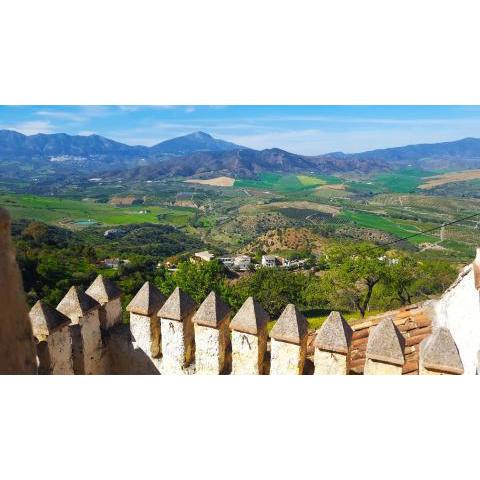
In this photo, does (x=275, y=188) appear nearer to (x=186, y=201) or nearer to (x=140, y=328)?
(x=186, y=201)

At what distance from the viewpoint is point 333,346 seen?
335 cm

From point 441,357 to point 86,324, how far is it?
331 cm

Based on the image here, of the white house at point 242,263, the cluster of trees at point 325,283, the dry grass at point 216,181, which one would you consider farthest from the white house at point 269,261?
the dry grass at point 216,181

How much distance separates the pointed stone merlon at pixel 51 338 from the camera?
3.64m

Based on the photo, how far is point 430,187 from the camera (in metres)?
139

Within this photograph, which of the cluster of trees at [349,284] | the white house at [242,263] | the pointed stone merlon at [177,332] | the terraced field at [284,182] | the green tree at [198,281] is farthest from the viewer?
the terraced field at [284,182]

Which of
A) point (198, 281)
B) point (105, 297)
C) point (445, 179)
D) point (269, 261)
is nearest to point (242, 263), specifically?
point (269, 261)

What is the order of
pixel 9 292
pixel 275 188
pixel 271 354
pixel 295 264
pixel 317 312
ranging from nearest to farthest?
1. pixel 9 292
2. pixel 271 354
3. pixel 317 312
4. pixel 295 264
5. pixel 275 188

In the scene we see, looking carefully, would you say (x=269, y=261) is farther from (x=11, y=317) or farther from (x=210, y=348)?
(x=11, y=317)

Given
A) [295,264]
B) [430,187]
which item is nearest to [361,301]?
[295,264]

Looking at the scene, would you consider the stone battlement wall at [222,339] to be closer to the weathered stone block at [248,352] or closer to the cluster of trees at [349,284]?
the weathered stone block at [248,352]

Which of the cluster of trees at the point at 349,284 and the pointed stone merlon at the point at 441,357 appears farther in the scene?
the cluster of trees at the point at 349,284

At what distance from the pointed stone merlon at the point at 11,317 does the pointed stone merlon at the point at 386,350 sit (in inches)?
95.3

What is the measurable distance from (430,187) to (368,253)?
127759 millimetres
